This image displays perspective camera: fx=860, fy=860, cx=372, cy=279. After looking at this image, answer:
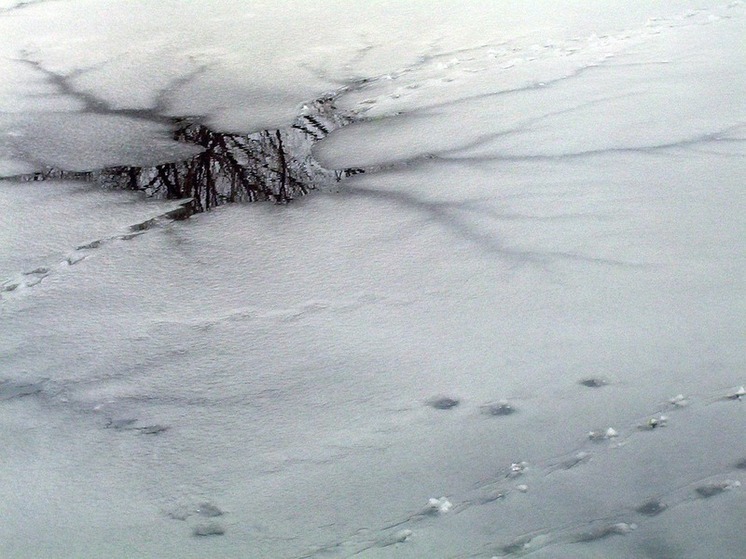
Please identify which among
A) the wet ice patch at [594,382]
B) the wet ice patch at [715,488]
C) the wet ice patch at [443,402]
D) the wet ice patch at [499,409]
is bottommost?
the wet ice patch at [715,488]

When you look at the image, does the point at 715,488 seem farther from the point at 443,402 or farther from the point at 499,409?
the point at 443,402

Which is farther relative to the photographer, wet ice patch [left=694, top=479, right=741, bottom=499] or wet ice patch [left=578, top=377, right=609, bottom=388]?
wet ice patch [left=578, top=377, right=609, bottom=388]

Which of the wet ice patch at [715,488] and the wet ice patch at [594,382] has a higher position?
the wet ice patch at [594,382]

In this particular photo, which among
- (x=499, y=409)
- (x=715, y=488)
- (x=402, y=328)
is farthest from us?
(x=402, y=328)

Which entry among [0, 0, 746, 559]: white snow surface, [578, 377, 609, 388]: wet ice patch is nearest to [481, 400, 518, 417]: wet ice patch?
[0, 0, 746, 559]: white snow surface

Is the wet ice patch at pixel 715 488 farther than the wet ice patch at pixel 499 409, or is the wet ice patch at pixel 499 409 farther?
the wet ice patch at pixel 499 409

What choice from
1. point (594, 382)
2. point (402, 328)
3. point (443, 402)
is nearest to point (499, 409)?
point (443, 402)

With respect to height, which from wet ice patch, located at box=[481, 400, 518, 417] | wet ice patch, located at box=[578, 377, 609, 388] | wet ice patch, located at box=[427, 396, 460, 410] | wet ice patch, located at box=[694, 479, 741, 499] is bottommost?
wet ice patch, located at box=[694, 479, 741, 499]

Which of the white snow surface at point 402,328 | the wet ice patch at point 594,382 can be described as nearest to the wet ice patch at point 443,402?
the white snow surface at point 402,328

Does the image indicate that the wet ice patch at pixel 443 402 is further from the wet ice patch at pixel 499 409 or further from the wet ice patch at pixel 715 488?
the wet ice patch at pixel 715 488

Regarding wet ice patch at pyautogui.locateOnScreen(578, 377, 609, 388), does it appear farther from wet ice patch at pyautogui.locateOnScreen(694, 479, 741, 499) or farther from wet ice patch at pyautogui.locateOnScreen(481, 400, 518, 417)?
wet ice patch at pyautogui.locateOnScreen(694, 479, 741, 499)
